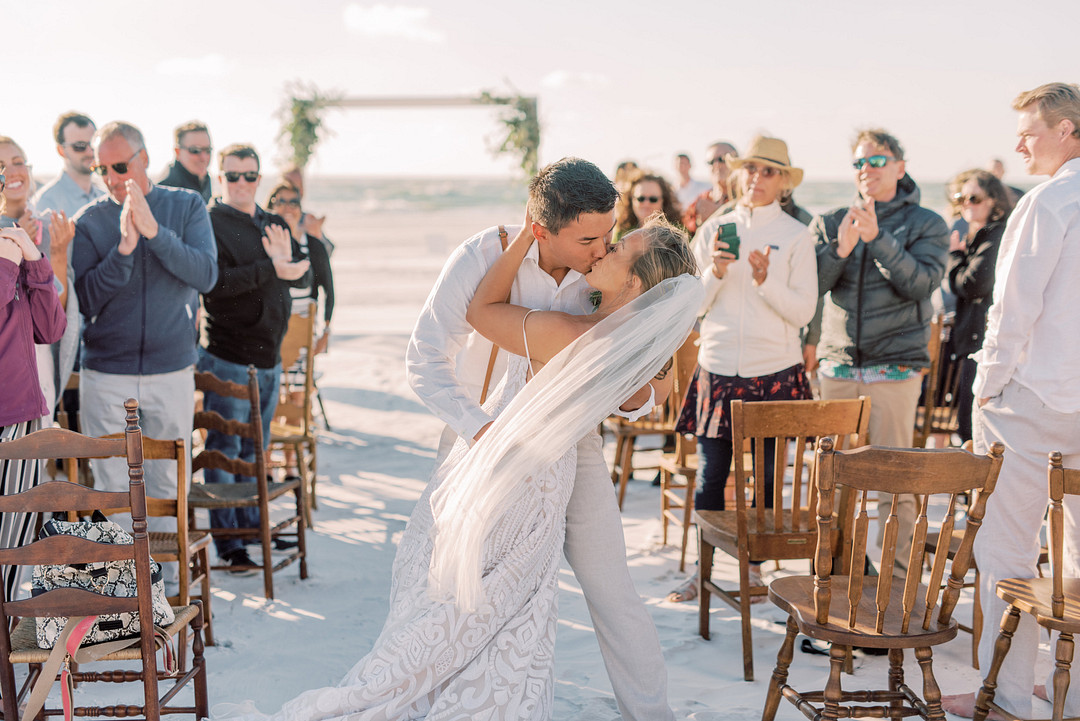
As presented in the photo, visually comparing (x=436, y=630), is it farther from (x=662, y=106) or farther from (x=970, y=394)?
(x=662, y=106)

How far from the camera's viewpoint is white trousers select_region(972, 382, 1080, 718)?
2953 mm

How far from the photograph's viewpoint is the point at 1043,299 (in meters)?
2.95

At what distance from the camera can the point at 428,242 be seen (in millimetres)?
29203

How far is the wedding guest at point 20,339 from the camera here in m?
3.19

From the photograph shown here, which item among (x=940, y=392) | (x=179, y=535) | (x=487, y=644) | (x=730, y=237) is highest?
(x=730, y=237)

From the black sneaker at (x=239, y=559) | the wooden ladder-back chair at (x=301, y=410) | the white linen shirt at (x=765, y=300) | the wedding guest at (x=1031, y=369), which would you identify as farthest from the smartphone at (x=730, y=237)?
the black sneaker at (x=239, y=559)

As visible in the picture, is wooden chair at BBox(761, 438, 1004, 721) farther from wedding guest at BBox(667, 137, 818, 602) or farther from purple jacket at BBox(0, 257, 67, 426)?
purple jacket at BBox(0, 257, 67, 426)

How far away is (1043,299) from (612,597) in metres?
1.77

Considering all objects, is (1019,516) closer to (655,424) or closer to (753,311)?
(753,311)

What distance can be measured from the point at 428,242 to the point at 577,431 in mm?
27259

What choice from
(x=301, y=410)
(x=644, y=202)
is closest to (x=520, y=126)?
(x=644, y=202)

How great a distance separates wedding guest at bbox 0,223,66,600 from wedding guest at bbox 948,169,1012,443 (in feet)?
15.2

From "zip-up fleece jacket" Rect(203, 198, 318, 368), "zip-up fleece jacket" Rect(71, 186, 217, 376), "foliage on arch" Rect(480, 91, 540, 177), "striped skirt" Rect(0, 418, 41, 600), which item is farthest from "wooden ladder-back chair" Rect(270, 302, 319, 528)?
"foliage on arch" Rect(480, 91, 540, 177)

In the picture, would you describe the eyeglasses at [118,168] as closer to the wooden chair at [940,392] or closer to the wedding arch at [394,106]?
the wooden chair at [940,392]
